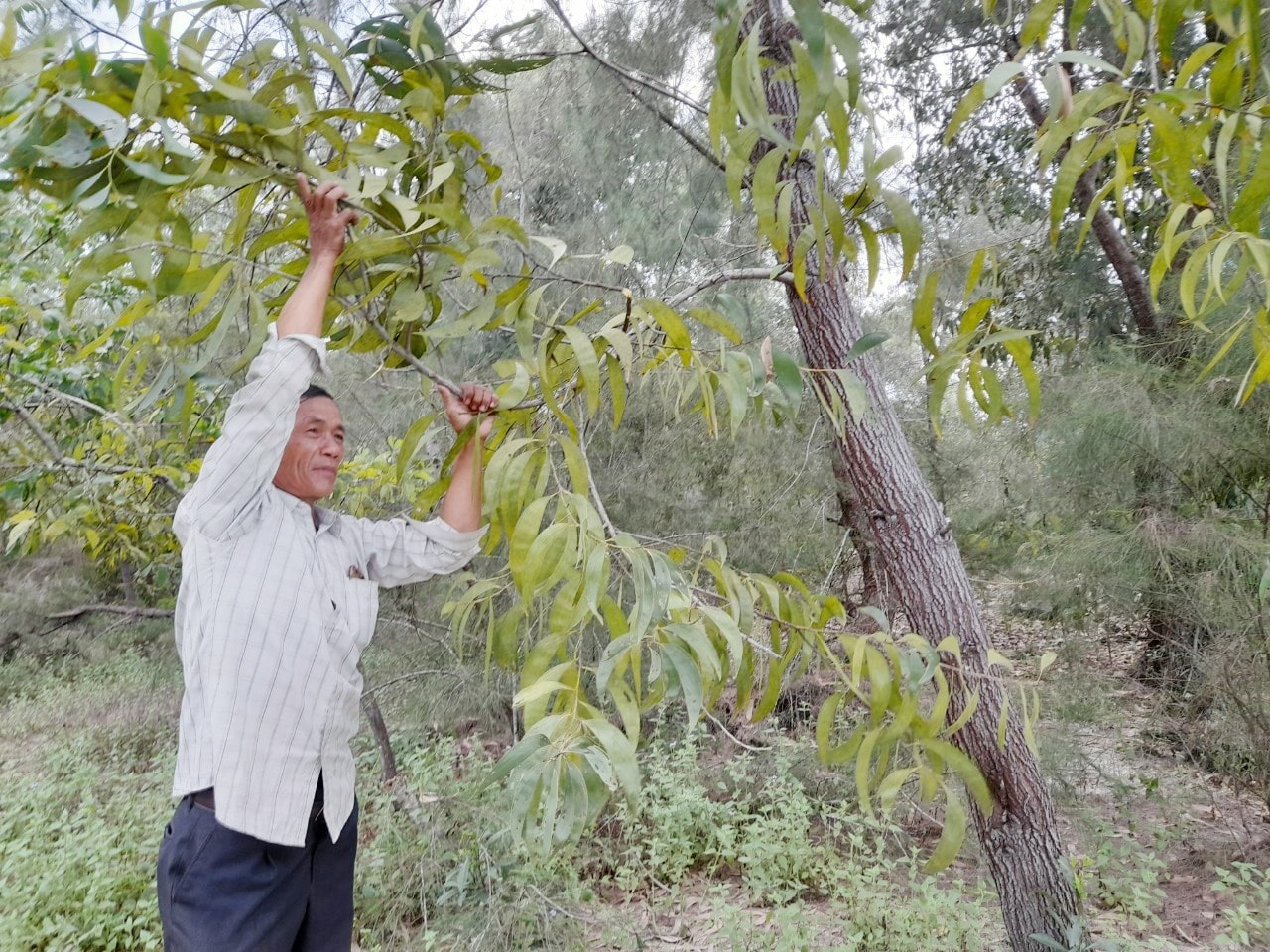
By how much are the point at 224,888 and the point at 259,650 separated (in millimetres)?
354

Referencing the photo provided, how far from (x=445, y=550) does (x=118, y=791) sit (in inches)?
142

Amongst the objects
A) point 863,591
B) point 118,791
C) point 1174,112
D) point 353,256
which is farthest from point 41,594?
point 1174,112

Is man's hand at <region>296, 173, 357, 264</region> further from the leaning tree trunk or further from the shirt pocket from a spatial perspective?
the leaning tree trunk

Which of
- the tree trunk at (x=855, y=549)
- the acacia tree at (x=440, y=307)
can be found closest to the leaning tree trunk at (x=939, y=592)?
the acacia tree at (x=440, y=307)

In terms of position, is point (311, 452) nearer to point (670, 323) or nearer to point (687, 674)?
point (670, 323)

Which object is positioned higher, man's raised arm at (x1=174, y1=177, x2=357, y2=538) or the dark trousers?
man's raised arm at (x1=174, y1=177, x2=357, y2=538)

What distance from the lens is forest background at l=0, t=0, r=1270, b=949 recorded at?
743 millimetres

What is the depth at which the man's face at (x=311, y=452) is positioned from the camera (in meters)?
1.43

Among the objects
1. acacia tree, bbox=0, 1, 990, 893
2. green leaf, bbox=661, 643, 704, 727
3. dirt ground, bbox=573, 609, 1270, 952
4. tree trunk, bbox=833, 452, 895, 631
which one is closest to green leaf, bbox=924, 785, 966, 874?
acacia tree, bbox=0, 1, 990, 893

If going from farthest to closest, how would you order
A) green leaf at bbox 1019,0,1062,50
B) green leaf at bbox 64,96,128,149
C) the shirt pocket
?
1. the shirt pocket
2. green leaf at bbox 1019,0,1062,50
3. green leaf at bbox 64,96,128,149

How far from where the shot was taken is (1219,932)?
2.71m

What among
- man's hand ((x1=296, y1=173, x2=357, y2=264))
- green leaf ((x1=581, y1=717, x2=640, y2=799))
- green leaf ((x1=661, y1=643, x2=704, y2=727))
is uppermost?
man's hand ((x1=296, y1=173, x2=357, y2=264))

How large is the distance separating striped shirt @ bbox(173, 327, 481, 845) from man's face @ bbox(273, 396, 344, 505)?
1.6 inches

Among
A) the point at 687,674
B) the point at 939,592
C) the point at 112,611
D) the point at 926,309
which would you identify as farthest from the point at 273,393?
the point at 112,611
